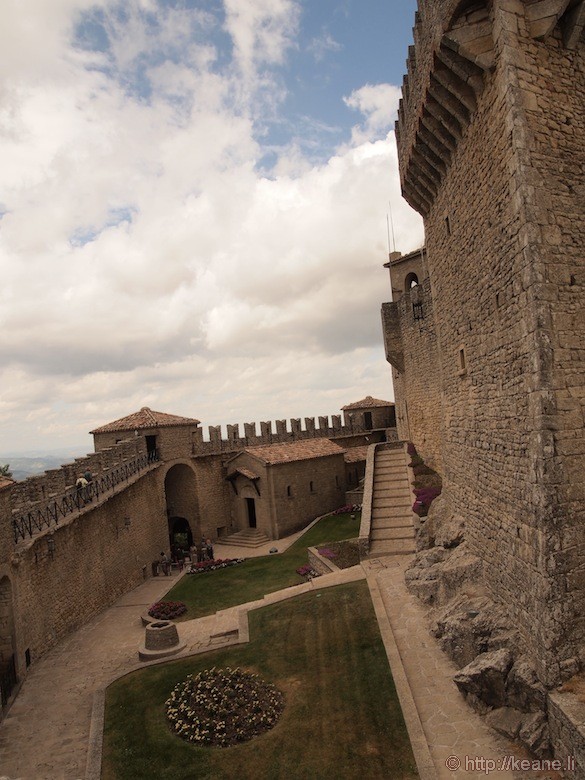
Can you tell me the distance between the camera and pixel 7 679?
1262cm

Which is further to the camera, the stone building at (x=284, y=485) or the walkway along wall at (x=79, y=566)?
the stone building at (x=284, y=485)

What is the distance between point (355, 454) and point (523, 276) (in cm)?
2811

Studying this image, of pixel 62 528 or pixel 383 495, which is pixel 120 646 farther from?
pixel 383 495

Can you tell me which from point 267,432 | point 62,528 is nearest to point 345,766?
point 62,528

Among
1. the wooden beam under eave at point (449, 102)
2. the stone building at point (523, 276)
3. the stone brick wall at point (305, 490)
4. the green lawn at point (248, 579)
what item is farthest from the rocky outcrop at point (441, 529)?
the stone brick wall at point (305, 490)

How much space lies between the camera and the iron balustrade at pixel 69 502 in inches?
558

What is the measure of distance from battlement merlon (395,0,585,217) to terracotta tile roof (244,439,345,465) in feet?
66.1

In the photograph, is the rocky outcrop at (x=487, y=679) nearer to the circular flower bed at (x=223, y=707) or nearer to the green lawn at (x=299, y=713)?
the green lawn at (x=299, y=713)

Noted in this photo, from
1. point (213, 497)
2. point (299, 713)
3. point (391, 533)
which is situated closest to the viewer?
point (299, 713)

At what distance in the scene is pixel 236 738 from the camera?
30.1 feet

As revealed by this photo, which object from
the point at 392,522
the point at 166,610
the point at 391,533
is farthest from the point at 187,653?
the point at 392,522

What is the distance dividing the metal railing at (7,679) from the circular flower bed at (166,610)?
535 cm

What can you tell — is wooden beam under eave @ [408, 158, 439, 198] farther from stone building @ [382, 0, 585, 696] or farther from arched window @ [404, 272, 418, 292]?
arched window @ [404, 272, 418, 292]

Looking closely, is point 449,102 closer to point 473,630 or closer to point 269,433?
point 473,630
